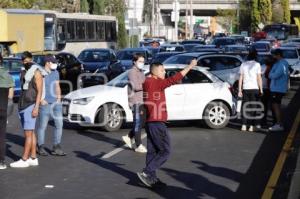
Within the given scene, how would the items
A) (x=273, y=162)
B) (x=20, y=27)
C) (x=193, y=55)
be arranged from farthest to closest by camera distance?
(x=20, y=27), (x=193, y=55), (x=273, y=162)

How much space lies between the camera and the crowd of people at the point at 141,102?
351 inches

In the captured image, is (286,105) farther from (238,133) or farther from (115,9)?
(115,9)

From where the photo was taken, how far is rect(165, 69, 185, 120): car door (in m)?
15.0

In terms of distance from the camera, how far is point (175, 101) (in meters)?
15.1

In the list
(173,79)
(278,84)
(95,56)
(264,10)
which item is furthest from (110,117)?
(264,10)

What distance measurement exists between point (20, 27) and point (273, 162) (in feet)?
77.4

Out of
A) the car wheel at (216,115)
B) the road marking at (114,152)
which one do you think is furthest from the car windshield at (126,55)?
the road marking at (114,152)

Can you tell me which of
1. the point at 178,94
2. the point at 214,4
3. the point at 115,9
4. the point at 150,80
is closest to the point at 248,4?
the point at 214,4

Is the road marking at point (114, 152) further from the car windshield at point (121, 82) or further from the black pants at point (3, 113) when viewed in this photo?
the car windshield at point (121, 82)

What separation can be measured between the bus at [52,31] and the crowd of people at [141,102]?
53.9 ft

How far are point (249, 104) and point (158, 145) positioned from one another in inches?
246

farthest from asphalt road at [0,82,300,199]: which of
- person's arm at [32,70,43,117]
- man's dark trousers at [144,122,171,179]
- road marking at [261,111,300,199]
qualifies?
person's arm at [32,70,43,117]

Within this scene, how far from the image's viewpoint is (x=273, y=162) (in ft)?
35.4

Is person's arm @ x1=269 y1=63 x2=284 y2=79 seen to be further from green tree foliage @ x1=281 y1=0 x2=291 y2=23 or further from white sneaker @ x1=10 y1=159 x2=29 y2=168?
green tree foliage @ x1=281 y1=0 x2=291 y2=23
